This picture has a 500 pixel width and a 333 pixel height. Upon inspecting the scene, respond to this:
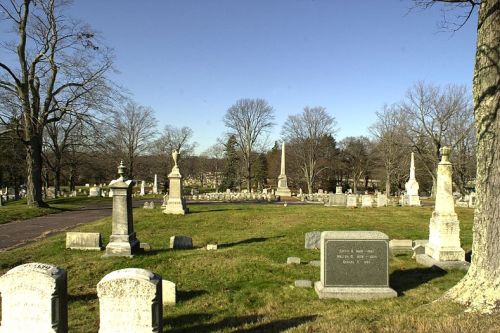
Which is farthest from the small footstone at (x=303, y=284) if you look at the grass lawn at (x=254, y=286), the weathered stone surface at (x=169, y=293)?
the weathered stone surface at (x=169, y=293)

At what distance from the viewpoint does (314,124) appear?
190ft

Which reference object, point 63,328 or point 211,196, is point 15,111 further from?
point 63,328

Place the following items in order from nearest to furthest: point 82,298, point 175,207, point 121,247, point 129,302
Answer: point 129,302 < point 82,298 < point 121,247 < point 175,207

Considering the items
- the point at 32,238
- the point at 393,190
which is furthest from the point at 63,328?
the point at 393,190

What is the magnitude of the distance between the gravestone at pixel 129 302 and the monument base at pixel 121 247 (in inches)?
260

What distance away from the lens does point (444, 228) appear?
9922 mm

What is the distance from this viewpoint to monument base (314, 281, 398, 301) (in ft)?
23.9

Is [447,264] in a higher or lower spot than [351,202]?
lower

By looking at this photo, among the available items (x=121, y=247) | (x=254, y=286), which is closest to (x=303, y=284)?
(x=254, y=286)

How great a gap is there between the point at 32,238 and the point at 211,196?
25.7 metres

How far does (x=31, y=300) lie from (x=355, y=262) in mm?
5620

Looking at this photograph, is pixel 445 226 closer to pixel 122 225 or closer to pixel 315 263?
pixel 315 263

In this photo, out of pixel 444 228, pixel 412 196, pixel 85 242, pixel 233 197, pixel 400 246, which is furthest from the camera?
pixel 233 197

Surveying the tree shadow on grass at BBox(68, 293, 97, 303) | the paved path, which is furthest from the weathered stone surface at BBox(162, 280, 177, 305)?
the paved path
